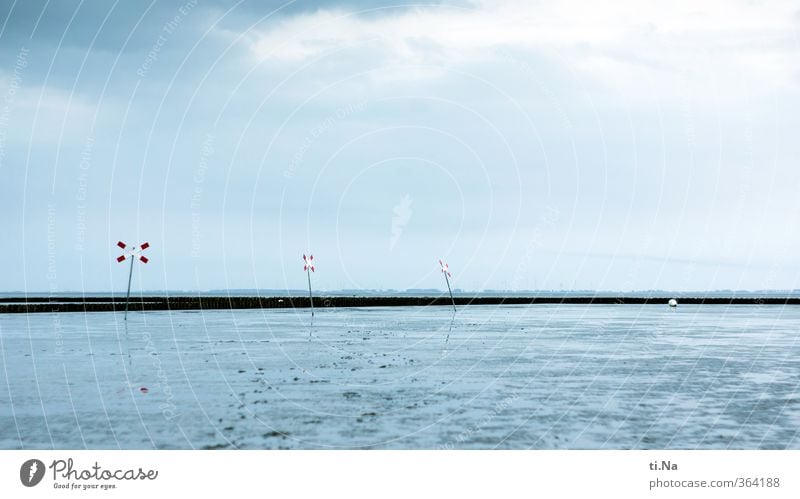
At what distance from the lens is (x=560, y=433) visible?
522 inches

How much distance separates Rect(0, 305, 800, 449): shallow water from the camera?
42.1ft

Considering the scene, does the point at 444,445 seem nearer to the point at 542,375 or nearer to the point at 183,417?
the point at 183,417

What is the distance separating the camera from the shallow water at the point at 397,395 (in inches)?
505

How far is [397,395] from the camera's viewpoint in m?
17.1

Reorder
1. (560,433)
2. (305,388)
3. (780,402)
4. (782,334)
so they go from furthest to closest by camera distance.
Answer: (782,334)
(305,388)
(780,402)
(560,433)

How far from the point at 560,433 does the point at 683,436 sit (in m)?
2.24

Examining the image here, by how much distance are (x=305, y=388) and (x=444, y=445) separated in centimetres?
667

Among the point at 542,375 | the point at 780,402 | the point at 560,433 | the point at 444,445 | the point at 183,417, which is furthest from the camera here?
the point at 542,375

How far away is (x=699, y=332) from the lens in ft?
138
